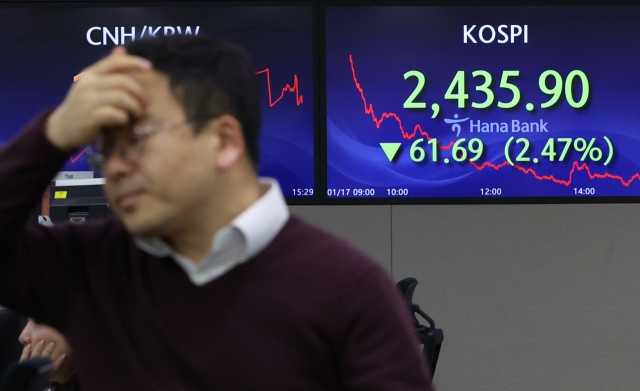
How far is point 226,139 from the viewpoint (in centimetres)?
89

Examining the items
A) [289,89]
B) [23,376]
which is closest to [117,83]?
[23,376]

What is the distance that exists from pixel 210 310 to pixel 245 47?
3.49 m

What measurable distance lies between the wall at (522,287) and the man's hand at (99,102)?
3567 millimetres

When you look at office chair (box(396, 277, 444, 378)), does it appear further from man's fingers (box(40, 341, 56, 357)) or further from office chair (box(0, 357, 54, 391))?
office chair (box(0, 357, 54, 391))

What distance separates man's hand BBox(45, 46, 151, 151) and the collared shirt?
12cm

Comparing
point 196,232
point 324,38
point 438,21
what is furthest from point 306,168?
point 196,232

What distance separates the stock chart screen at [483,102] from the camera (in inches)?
167

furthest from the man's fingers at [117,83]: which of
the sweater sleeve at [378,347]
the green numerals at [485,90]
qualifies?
the green numerals at [485,90]

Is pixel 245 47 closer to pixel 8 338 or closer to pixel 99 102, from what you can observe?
pixel 8 338

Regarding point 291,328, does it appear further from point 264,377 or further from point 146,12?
point 146,12

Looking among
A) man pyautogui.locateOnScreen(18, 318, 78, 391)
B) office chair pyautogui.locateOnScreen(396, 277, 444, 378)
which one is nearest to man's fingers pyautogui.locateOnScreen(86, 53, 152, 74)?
man pyautogui.locateOnScreen(18, 318, 78, 391)

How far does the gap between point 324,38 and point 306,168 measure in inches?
23.6

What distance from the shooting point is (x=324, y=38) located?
428 centimetres

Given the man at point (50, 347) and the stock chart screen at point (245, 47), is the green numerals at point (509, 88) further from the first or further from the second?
the man at point (50, 347)
